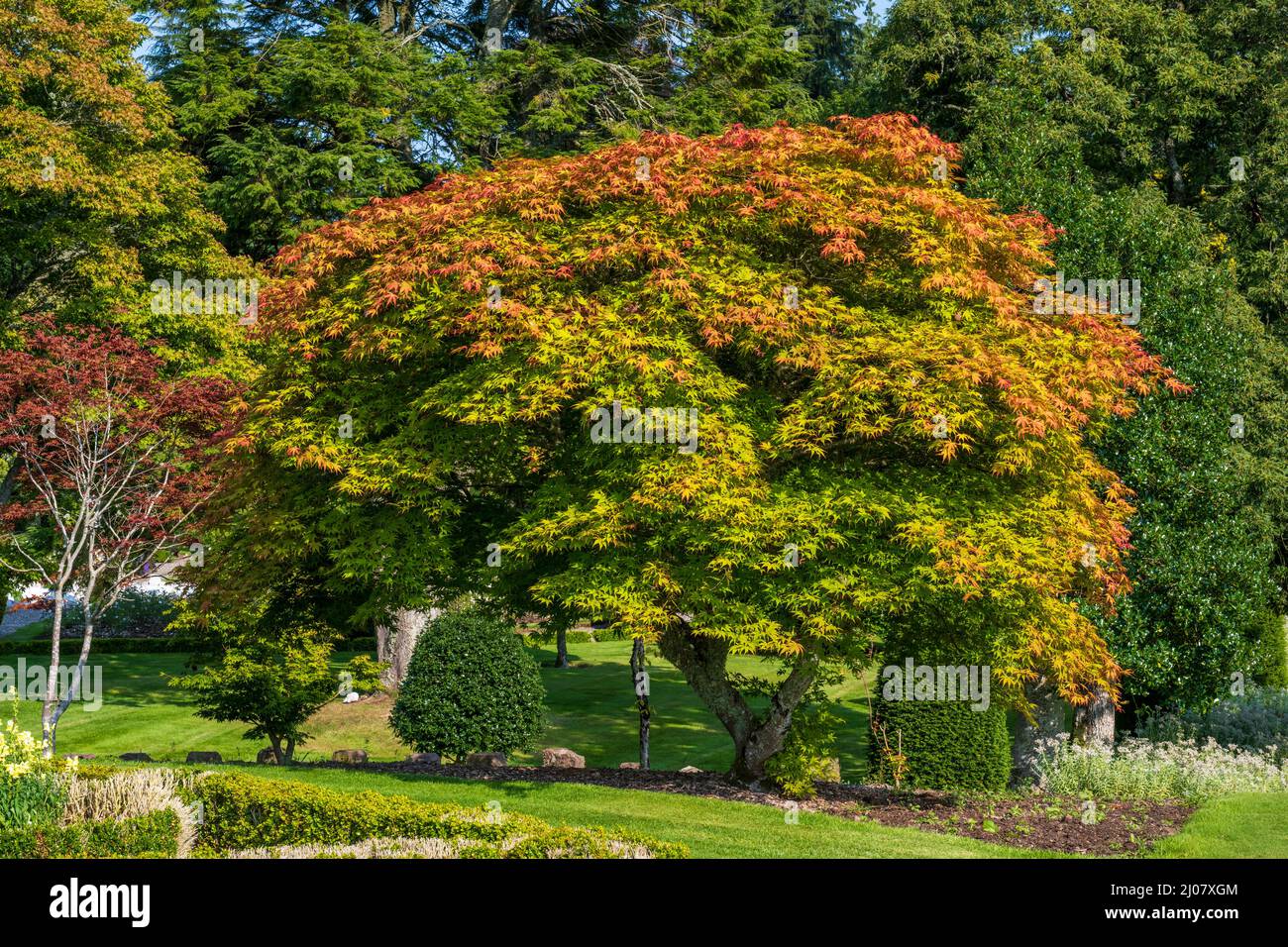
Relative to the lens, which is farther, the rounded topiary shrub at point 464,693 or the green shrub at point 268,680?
the rounded topiary shrub at point 464,693

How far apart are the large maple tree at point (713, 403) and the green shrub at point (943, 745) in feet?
7.48

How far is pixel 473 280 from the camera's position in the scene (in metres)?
11.2

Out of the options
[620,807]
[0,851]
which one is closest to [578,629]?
[620,807]

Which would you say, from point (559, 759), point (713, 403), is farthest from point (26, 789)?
point (559, 759)

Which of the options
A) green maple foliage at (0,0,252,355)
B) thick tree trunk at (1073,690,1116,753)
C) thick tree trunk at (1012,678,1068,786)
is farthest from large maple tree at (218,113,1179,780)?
green maple foliage at (0,0,252,355)

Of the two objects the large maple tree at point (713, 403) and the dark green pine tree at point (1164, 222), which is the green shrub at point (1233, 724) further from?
the large maple tree at point (713, 403)

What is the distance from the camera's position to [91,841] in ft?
29.2

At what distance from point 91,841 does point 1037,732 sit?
45.4ft

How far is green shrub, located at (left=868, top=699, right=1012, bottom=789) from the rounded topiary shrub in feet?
19.0

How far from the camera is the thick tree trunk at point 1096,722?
57.2 feet

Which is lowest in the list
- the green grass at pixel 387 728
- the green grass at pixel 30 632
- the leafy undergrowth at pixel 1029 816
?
the green grass at pixel 387 728

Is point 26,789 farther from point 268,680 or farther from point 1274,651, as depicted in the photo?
point 1274,651

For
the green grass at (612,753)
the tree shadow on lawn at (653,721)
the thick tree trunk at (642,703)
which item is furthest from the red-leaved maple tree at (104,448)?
the thick tree trunk at (642,703)

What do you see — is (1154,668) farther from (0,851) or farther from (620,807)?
(0,851)
